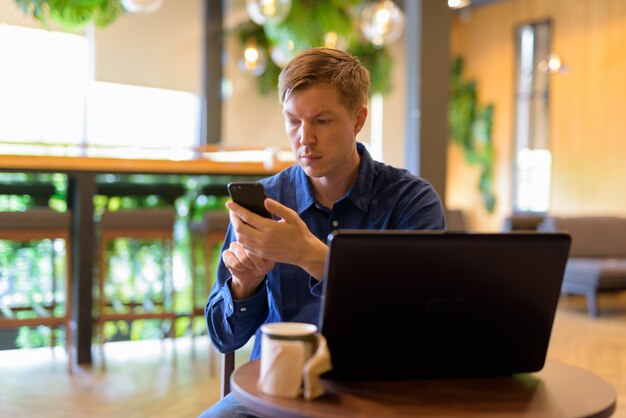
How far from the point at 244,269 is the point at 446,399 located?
0.50 meters

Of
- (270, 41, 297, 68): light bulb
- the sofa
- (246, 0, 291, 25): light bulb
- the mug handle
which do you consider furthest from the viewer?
the sofa

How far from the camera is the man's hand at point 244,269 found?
1484 millimetres

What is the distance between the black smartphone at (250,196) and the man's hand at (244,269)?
0.13 m

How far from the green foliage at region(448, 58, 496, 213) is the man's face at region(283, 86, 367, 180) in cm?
1068

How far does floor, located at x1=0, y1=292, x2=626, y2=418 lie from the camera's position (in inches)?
150

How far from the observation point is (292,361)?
3.84 feet

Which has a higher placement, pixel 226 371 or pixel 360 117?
pixel 360 117

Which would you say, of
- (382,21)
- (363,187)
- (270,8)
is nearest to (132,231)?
(270,8)

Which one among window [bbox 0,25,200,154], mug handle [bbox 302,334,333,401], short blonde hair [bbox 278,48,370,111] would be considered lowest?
mug handle [bbox 302,334,333,401]

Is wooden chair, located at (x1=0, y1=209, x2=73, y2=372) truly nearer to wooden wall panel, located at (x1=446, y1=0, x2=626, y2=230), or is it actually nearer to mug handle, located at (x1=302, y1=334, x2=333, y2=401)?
mug handle, located at (x1=302, y1=334, x2=333, y2=401)

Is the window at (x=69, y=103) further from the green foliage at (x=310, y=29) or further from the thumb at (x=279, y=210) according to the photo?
the thumb at (x=279, y=210)

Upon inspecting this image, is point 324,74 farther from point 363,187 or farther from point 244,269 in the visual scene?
point 244,269

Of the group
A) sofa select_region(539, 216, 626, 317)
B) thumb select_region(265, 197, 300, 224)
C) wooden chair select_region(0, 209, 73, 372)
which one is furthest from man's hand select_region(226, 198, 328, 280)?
sofa select_region(539, 216, 626, 317)

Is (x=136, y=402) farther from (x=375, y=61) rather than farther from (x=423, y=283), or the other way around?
(x=375, y=61)
